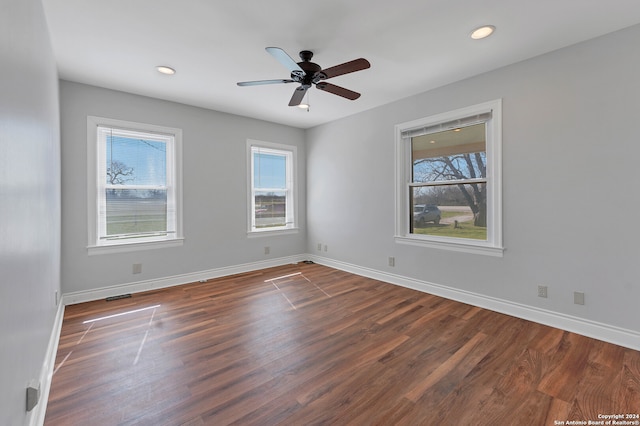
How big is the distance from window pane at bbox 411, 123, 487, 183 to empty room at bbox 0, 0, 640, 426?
0.03 metres

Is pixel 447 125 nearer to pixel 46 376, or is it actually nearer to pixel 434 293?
pixel 434 293

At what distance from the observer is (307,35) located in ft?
8.13

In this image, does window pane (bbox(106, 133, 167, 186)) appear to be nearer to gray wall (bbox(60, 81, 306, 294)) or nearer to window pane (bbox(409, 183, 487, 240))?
gray wall (bbox(60, 81, 306, 294))

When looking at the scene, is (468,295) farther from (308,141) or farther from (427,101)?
(308,141)

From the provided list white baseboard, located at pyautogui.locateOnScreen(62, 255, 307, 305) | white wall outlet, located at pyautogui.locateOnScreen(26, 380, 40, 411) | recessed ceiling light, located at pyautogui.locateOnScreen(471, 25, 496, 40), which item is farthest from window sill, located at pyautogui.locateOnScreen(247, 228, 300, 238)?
recessed ceiling light, located at pyautogui.locateOnScreen(471, 25, 496, 40)

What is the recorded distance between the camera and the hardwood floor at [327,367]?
5.56 feet

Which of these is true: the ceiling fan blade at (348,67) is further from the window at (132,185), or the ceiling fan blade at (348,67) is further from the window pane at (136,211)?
the window pane at (136,211)

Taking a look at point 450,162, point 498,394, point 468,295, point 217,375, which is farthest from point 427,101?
point 217,375

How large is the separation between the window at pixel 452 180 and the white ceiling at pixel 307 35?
1.87 ft

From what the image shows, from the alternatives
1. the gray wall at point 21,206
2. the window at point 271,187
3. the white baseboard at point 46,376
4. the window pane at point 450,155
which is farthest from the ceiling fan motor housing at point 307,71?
the white baseboard at point 46,376

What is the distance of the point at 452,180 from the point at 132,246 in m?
4.27

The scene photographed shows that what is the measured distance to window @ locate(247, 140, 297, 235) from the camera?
5012 mm

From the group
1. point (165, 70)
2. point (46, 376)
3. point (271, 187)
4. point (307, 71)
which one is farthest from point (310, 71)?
point (46, 376)

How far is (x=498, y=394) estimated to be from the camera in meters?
1.84
